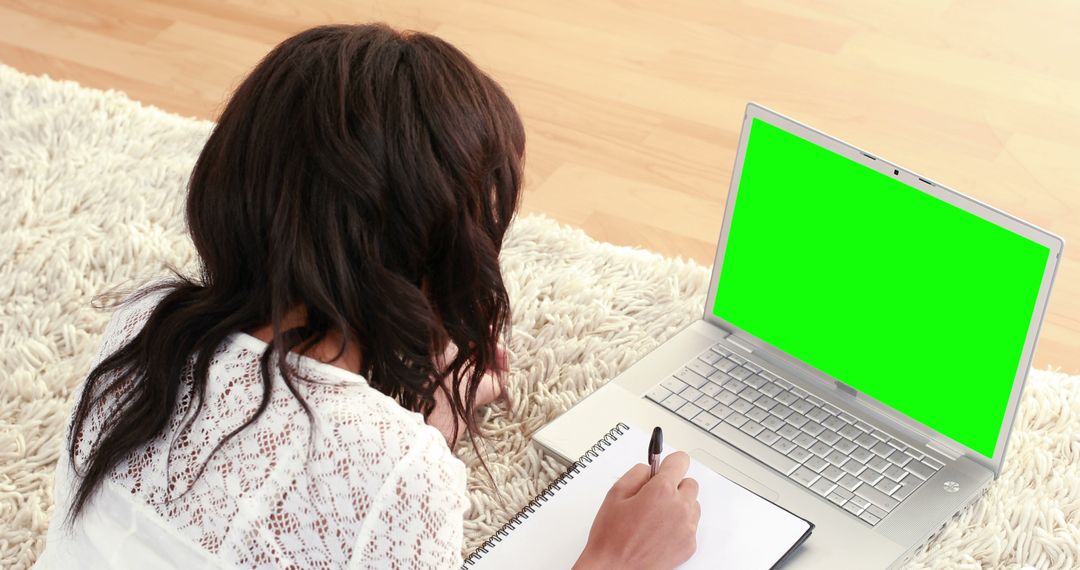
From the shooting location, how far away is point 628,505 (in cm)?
107

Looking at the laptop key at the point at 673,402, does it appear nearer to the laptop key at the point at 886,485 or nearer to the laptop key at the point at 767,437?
→ the laptop key at the point at 767,437

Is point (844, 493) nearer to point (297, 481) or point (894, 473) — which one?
point (894, 473)

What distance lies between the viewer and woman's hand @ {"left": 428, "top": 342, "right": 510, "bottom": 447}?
1.31 meters

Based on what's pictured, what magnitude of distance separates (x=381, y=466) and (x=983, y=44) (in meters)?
1.79

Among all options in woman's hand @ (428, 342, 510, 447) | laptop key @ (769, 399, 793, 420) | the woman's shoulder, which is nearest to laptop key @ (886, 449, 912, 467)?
laptop key @ (769, 399, 793, 420)

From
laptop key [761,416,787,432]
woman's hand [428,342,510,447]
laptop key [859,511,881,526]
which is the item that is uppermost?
laptop key [761,416,787,432]

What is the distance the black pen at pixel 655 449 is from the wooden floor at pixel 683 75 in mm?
751

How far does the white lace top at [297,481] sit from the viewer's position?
0.86 m

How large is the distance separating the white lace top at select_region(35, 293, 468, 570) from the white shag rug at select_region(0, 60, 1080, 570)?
1.35 feet

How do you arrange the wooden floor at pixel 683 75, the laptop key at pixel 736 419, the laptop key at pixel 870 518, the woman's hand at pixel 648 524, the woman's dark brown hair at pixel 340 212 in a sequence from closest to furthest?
the woman's dark brown hair at pixel 340 212 < the woman's hand at pixel 648 524 < the laptop key at pixel 870 518 < the laptop key at pixel 736 419 < the wooden floor at pixel 683 75

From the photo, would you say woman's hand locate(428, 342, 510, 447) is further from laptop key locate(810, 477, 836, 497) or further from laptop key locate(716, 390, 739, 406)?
laptop key locate(810, 477, 836, 497)

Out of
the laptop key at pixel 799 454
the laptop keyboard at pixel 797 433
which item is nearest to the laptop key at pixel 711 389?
the laptop keyboard at pixel 797 433

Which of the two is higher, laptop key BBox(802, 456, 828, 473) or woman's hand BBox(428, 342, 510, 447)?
laptop key BBox(802, 456, 828, 473)

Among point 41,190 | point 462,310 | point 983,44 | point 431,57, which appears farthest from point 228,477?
point 983,44
